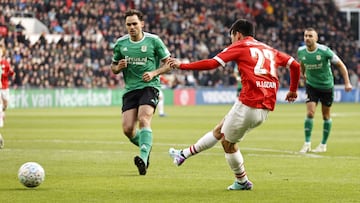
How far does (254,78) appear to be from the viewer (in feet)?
35.4

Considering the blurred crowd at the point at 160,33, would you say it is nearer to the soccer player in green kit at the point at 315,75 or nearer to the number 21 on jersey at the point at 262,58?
the soccer player in green kit at the point at 315,75

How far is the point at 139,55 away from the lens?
13516 mm

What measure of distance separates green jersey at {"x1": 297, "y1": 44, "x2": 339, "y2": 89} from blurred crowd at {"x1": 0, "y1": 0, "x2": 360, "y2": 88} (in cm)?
1816

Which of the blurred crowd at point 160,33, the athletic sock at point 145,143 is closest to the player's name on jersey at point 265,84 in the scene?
the athletic sock at point 145,143

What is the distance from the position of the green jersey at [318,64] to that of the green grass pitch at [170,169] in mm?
1364

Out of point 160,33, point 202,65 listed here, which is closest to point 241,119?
point 202,65

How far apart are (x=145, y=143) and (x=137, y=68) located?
118cm

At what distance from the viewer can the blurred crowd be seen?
41.9 m

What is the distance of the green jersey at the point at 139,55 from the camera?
532 inches

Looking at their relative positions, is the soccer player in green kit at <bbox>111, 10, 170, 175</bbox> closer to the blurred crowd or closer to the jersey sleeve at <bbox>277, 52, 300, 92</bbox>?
the jersey sleeve at <bbox>277, 52, 300, 92</bbox>

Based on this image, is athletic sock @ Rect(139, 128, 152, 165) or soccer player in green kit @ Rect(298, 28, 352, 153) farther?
soccer player in green kit @ Rect(298, 28, 352, 153)

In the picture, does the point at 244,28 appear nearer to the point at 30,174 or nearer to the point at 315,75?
the point at 30,174

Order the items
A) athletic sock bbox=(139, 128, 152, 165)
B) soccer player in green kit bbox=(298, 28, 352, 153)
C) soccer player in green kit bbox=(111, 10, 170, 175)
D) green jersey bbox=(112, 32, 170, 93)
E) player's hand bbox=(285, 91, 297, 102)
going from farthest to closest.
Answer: soccer player in green kit bbox=(298, 28, 352, 153) → green jersey bbox=(112, 32, 170, 93) → soccer player in green kit bbox=(111, 10, 170, 175) → athletic sock bbox=(139, 128, 152, 165) → player's hand bbox=(285, 91, 297, 102)

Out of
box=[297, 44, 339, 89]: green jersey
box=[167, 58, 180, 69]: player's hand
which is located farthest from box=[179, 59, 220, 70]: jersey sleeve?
box=[297, 44, 339, 89]: green jersey
